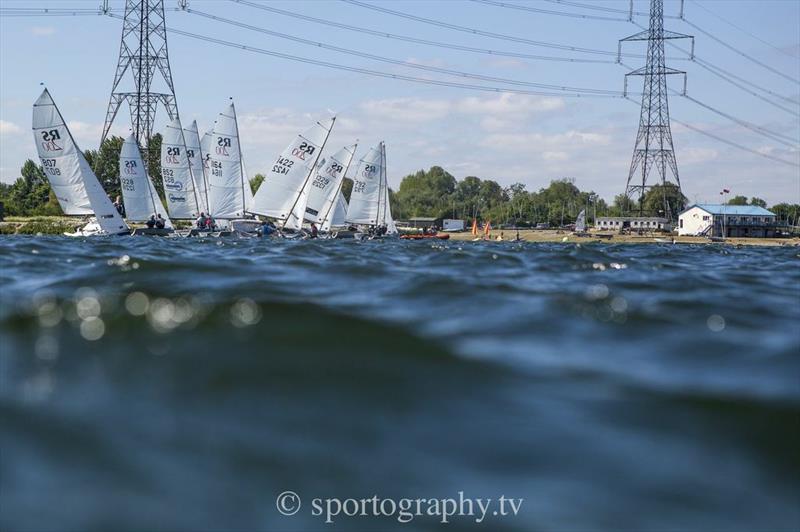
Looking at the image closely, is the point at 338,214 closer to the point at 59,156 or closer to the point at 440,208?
the point at 59,156

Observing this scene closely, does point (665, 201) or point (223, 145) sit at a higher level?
point (223, 145)

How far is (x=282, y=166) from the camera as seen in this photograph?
5691cm

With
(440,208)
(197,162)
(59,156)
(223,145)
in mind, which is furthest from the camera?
(440,208)

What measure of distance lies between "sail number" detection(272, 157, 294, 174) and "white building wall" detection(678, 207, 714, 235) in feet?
216

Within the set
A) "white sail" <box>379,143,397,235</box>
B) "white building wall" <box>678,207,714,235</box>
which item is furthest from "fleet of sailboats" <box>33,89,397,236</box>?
"white building wall" <box>678,207,714,235</box>

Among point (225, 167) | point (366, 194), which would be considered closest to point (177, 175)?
point (225, 167)

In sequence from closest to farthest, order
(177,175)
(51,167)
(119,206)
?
(51,167), (119,206), (177,175)

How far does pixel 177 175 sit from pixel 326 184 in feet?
37.4

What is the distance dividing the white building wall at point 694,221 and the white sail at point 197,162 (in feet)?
221

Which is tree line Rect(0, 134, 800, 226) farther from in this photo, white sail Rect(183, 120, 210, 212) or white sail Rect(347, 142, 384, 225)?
white sail Rect(347, 142, 384, 225)

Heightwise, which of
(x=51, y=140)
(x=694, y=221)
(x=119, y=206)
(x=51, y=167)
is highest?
(x=51, y=140)

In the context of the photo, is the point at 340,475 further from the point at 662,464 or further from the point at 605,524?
the point at 662,464

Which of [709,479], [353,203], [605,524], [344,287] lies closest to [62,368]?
[605,524]

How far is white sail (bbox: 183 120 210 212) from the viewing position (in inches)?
2500
